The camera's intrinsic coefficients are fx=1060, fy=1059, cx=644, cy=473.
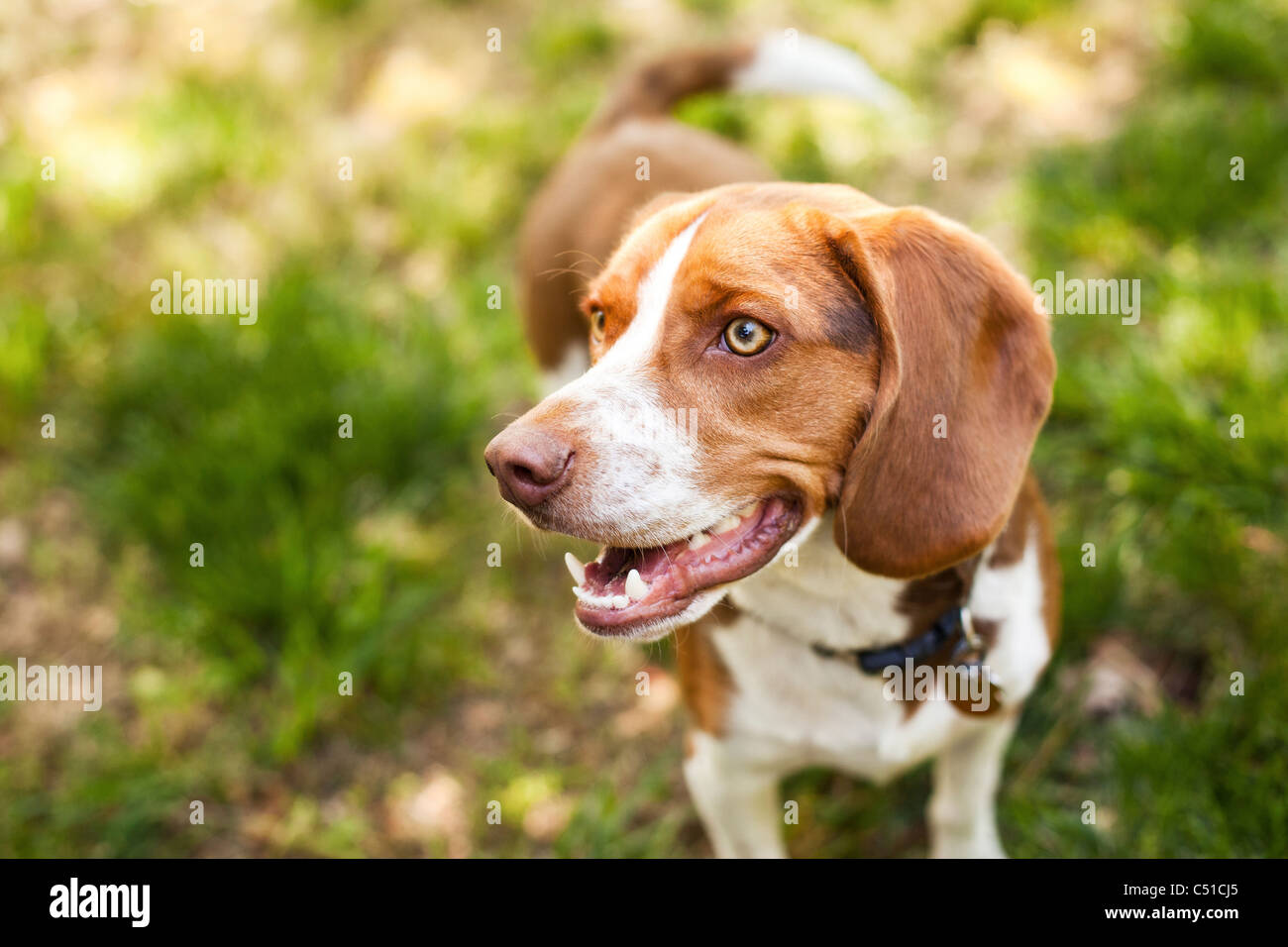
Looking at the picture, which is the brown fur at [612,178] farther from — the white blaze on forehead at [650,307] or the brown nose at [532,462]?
the brown nose at [532,462]

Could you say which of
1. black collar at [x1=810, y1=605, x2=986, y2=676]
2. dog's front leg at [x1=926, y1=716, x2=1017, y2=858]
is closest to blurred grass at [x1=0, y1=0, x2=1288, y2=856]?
dog's front leg at [x1=926, y1=716, x2=1017, y2=858]

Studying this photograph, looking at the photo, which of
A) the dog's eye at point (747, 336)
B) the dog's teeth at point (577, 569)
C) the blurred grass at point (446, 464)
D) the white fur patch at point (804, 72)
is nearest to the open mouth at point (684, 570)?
the dog's teeth at point (577, 569)

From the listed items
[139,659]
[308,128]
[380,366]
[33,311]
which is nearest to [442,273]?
[380,366]

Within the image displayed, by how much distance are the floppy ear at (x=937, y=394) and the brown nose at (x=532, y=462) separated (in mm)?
588

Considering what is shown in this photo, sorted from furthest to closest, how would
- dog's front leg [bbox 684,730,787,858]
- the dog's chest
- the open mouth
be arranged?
dog's front leg [bbox 684,730,787,858], the dog's chest, the open mouth

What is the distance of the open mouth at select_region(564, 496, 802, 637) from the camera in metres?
2.18

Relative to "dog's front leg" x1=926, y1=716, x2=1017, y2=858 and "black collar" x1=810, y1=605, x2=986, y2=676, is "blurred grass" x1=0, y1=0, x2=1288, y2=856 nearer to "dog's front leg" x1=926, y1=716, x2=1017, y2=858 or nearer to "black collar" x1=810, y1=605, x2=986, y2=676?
"dog's front leg" x1=926, y1=716, x2=1017, y2=858

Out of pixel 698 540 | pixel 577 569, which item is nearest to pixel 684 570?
pixel 698 540

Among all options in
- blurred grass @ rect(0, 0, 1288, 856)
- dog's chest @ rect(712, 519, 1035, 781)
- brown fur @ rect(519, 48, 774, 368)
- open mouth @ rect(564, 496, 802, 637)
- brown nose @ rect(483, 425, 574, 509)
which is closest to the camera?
brown nose @ rect(483, 425, 574, 509)

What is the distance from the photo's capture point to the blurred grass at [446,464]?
3.30m

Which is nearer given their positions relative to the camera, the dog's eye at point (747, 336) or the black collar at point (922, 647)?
the dog's eye at point (747, 336)

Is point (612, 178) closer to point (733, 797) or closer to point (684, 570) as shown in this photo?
point (684, 570)

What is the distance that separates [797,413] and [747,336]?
7.3 inches

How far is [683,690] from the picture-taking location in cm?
285
